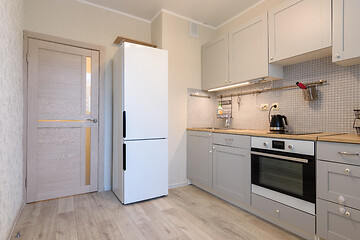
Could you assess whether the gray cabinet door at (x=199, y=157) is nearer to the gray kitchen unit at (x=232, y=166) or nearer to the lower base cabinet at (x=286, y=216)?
the gray kitchen unit at (x=232, y=166)

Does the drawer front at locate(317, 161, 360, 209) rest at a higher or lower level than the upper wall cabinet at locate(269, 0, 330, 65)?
lower

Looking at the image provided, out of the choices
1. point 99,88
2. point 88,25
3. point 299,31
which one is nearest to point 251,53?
point 299,31

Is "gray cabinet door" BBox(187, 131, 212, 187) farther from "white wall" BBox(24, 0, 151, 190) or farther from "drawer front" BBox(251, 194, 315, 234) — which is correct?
"white wall" BBox(24, 0, 151, 190)

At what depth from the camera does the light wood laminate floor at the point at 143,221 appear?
1792mm

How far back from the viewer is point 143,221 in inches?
80.4

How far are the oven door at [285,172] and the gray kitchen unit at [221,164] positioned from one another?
134mm

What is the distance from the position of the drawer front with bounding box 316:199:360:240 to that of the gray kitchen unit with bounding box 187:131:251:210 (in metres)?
0.70

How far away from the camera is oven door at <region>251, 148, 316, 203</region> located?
1.66 metres

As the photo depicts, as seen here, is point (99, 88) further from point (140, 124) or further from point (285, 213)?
point (285, 213)

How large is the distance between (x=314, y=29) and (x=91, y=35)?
110 inches

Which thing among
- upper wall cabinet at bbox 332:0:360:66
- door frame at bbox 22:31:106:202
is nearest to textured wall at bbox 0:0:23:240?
door frame at bbox 22:31:106:202

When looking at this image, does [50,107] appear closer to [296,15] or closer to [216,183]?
[216,183]

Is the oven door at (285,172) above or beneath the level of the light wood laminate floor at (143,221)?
above

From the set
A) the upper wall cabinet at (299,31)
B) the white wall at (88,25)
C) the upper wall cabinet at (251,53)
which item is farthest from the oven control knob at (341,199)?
the white wall at (88,25)
